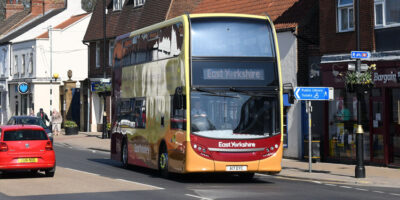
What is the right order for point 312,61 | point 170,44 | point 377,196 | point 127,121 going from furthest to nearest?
point 312,61
point 127,121
point 170,44
point 377,196

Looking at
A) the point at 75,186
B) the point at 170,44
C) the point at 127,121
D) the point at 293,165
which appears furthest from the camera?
the point at 293,165

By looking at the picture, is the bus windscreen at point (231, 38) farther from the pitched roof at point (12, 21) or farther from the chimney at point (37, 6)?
the pitched roof at point (12, 21)

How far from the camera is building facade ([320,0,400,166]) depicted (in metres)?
25.8

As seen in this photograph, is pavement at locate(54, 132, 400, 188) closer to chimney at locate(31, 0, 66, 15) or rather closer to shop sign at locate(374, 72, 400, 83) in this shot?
shop sign at locate(374, 72, 400, 83)

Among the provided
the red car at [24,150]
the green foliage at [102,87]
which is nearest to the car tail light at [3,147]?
the red car at [24,150]

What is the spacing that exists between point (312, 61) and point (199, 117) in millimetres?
10773

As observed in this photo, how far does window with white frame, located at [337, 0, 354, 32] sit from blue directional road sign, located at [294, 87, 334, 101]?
4.21 metres

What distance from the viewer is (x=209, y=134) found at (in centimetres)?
1969

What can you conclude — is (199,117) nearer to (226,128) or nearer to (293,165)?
(226,128)

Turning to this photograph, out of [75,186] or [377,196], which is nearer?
[377,196]

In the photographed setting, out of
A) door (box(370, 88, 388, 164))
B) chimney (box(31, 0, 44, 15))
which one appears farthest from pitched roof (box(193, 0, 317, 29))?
chimney (box(31, 0, 44, 15))

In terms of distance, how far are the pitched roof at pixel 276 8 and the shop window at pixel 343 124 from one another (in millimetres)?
3780

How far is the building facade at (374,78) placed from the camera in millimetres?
25766

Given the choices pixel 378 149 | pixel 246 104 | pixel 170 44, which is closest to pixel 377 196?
pixel 246 104
